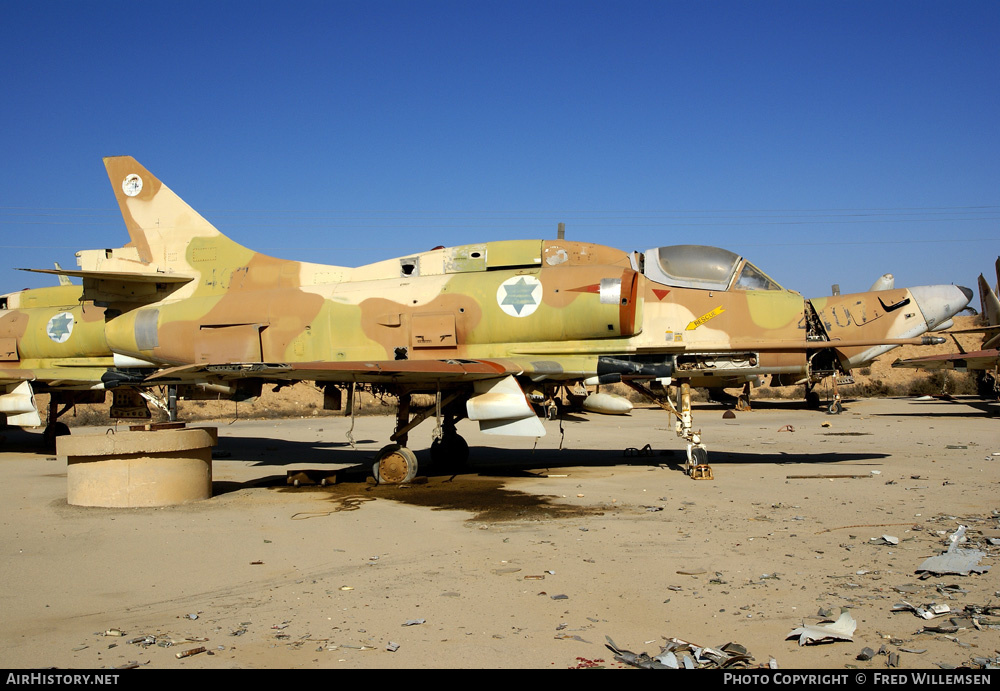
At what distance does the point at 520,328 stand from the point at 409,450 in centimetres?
277

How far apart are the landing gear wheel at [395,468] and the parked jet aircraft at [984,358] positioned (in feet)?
77.5

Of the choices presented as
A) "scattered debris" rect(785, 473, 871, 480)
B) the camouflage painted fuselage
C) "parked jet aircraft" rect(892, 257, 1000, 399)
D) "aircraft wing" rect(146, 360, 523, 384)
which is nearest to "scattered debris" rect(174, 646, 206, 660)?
"aircraft wing" rect(146, 360, 523, 384)

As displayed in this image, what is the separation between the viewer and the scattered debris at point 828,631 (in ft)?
14.9

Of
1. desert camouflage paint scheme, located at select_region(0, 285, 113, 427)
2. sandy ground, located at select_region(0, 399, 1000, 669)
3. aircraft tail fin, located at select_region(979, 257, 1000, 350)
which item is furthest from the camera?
aircraft tail fin, located at select_region(979, 257, 1000, 350)

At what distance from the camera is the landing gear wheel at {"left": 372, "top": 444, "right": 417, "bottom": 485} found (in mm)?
11898

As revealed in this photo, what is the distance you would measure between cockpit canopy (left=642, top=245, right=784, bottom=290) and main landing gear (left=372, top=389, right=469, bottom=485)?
4.01 metres

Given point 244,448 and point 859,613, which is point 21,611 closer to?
point 859,613

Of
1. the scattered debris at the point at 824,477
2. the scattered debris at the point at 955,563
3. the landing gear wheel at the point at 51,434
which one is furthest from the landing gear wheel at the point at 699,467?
the landing gear wheel at the point at 51,434

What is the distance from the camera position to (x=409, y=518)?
9.09m

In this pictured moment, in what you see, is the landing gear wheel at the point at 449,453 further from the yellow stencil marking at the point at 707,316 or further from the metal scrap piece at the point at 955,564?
the metal scrap piece at the point at 955,564

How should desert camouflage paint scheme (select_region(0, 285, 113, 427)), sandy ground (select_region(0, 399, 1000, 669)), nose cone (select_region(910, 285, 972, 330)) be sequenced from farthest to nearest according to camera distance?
desert camouflage paint scheme (select_region(0, 285, 113, 427)) → nose cone (select_region(910, 285, 972, 330)) → sandy ground (select_region(0, 399, 1000, 669))

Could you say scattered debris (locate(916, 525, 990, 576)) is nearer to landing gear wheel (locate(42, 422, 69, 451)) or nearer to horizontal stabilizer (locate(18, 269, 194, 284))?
horizontal stabilizer (locate(18, 269, 194, 284))

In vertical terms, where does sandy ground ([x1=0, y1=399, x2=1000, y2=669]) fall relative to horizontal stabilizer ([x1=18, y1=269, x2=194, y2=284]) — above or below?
below

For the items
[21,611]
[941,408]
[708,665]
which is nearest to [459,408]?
[21,611]
